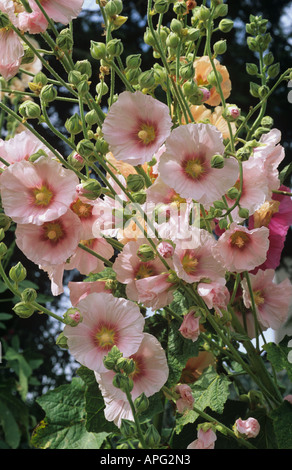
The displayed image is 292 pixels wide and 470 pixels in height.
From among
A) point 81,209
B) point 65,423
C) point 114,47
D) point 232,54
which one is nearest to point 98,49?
point 114,47

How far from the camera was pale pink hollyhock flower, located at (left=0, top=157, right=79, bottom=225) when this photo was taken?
40cm

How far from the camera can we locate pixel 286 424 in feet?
1.46

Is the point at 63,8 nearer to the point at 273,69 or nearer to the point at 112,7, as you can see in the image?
the point at 112,7

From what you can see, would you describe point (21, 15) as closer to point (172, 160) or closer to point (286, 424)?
point (172, 160)

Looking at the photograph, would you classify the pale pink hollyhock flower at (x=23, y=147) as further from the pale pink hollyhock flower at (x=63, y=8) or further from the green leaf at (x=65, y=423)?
the green leaf at (x=65, y=423)

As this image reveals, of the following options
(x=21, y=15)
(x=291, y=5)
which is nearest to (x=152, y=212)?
(x=21, y=15)

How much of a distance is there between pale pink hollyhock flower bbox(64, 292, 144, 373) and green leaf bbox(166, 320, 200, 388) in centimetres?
9

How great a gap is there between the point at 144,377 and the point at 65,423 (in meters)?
0.20

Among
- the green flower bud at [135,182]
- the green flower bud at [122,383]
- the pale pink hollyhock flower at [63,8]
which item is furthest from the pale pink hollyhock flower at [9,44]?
the green flower bud at [122,383]

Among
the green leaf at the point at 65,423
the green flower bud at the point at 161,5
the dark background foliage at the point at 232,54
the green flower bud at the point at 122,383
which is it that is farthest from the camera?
the dark background foliage at the point at 232,54

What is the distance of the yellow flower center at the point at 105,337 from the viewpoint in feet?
1.33
